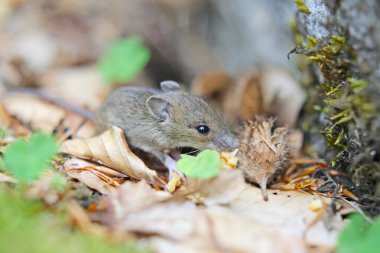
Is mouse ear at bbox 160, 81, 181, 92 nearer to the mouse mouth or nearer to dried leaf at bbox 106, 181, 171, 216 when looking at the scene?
the mouse mouth

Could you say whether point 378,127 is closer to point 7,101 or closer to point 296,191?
point 296,191

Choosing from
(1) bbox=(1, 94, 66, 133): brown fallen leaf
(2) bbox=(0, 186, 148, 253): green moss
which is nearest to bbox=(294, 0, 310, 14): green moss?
(2) bbox=(0, 186, 148, 253): green moss

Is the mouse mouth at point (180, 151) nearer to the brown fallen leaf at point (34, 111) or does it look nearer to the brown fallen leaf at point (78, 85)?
the brown fallen leaf at point (34, 111)

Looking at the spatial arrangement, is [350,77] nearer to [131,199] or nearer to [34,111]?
[131,199]

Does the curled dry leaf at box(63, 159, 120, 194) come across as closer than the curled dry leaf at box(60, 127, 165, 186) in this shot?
Yes

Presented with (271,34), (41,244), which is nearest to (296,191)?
(41,244)

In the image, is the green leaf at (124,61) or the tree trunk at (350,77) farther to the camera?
the green leaf at (124,61)

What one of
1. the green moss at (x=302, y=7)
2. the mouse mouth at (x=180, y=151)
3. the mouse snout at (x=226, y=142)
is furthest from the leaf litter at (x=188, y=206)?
the green moss at (x=302, y=7)
